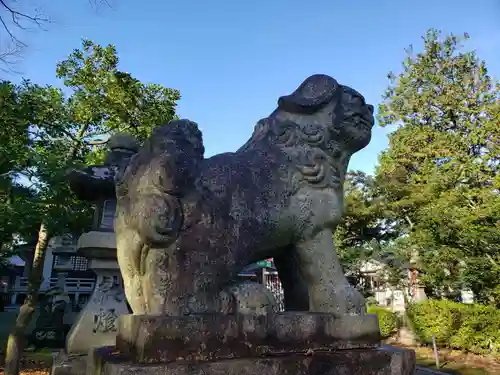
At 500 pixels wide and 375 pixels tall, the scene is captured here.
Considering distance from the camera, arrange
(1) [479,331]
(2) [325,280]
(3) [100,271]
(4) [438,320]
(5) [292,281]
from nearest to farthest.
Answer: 1. (2) [325,280]
2. (5) [292,281]
3. (3) [100,271]
4. (1) [479,331]
5. (4) [438,320]

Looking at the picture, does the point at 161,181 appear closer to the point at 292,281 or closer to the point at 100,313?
the point at 292,281

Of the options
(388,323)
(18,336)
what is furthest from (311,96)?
(388,323)

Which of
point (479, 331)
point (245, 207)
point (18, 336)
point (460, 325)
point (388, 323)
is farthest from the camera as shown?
point (388, 323)

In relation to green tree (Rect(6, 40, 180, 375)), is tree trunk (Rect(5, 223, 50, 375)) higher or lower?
lower

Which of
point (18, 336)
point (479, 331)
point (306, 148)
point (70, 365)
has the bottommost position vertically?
point (70, 365)

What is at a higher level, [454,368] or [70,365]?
[70,365]

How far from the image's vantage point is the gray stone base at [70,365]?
3.20m

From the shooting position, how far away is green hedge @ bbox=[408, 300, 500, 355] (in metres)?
12.1

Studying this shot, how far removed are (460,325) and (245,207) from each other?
13.2 meters

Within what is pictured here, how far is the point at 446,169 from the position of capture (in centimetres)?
1477

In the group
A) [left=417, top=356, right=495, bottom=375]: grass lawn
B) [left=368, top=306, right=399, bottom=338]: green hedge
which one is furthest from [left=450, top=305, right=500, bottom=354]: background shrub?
[left=368, top=306, right=399, bottom=338]: green hedge

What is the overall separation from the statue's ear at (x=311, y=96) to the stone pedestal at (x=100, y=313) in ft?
8.31

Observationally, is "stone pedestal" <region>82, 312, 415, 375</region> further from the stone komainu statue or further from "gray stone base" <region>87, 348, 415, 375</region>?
the stone komainu statue

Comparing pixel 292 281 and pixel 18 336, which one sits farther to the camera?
pixel 18 336
